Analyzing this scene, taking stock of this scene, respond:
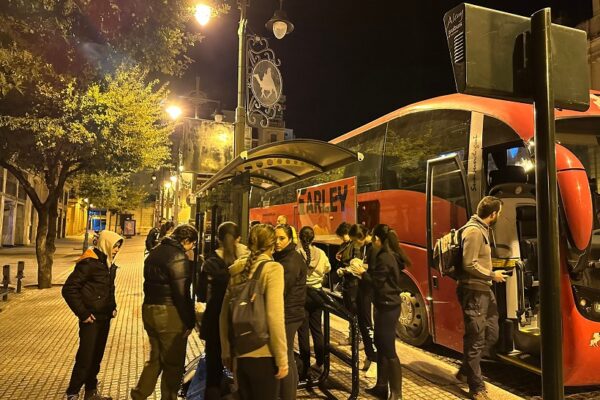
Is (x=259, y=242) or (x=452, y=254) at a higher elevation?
(x=259, y=242)

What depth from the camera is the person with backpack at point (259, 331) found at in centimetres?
308

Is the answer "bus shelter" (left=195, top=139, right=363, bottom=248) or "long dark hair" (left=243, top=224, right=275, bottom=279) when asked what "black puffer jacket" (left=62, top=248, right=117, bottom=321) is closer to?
"long dark hair" (left=243, top=224, right=275, bottom=279)

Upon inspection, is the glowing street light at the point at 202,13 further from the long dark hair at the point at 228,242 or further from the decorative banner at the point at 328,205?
the long dark hair at the point at 228,242

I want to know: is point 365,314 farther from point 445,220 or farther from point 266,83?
point 266,83

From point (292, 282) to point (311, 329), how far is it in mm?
1854

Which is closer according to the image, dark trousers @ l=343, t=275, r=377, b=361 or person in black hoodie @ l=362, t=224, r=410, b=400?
person in black hoodie @ l=362, t=224, r=410, b=400

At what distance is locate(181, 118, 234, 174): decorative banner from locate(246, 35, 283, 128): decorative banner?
19.7 ft

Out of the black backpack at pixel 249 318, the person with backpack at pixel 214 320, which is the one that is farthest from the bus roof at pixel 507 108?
the black backpack at pixel 249 318

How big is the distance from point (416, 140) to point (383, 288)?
12.9 ft

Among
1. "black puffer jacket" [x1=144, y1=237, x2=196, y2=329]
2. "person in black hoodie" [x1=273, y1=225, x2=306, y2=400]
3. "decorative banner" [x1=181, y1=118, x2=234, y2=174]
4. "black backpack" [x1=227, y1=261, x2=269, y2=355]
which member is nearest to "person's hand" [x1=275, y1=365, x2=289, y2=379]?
"black backpack" [x1=227, y1=261, x2=269, y2=355]

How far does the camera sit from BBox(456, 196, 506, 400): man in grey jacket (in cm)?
463

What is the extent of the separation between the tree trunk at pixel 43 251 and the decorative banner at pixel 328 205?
6816 mm

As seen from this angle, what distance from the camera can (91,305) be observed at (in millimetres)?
4480

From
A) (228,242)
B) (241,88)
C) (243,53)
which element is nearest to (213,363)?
(228,242)
